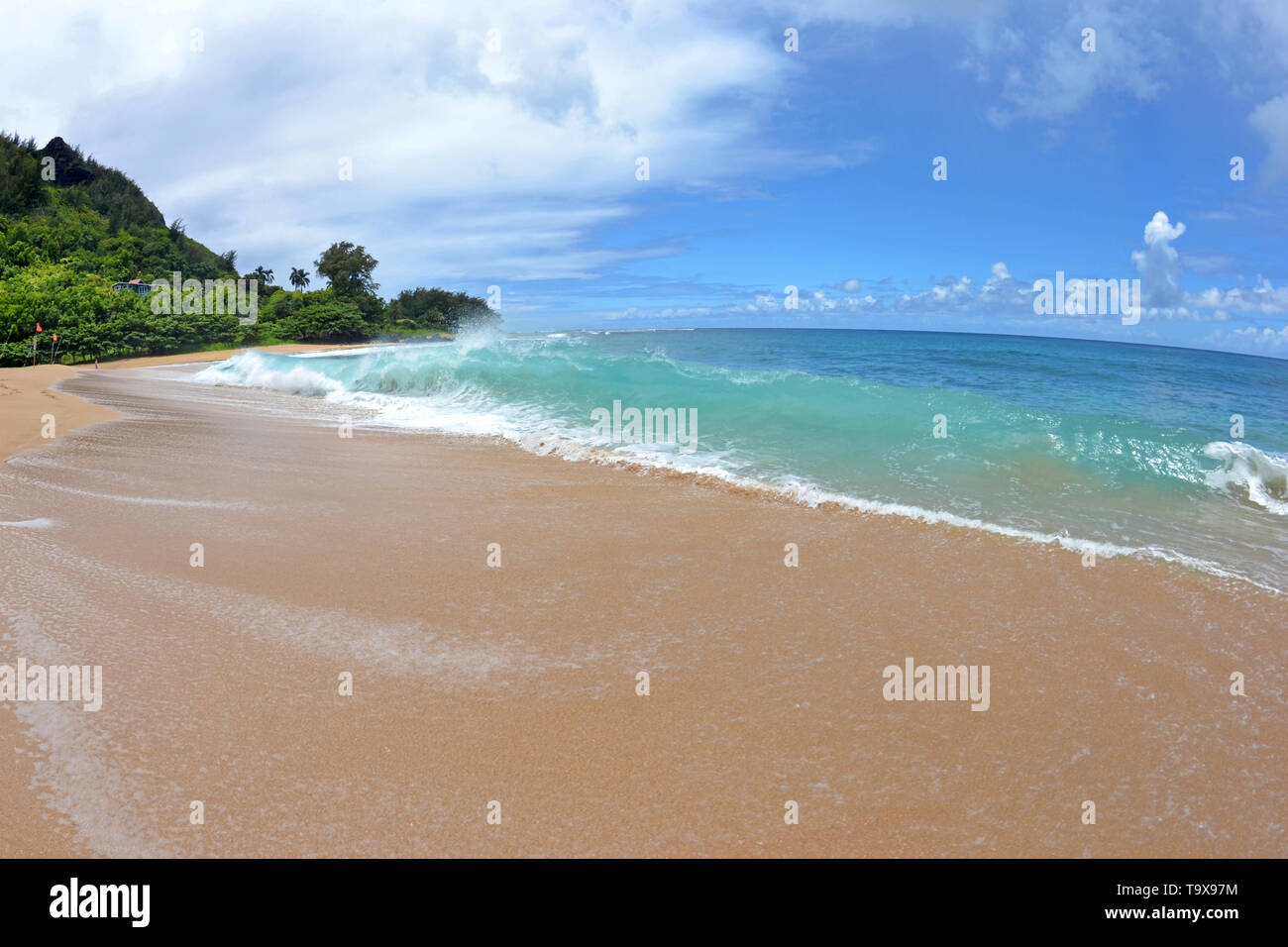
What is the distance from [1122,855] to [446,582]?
4.02 m

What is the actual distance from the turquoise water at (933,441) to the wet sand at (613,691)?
1.20 m

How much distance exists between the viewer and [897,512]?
686 centimetres

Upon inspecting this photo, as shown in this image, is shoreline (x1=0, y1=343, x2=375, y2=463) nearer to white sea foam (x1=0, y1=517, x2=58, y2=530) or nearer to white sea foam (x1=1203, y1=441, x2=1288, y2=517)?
white sea foam (x1=0, y1=517, x2=58, y2=530)

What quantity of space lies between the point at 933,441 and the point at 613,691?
7750 mm

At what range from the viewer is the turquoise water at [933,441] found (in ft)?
22.5

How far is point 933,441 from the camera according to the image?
998 cm

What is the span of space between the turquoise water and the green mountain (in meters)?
25.8

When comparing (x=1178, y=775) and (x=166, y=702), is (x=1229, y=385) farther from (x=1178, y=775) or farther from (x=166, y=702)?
(x=166, y=702)

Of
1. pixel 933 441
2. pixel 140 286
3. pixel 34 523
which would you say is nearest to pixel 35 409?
pixel 34 523

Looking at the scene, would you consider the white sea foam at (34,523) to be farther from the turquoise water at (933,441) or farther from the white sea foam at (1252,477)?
the white sea foam at (1252,477)

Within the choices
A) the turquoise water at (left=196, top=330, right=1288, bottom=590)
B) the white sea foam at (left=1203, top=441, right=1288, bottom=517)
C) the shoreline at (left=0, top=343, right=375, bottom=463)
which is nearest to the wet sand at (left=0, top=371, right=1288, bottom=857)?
the turquoise water at (left=196, top=330, right=1288, bottom=590)

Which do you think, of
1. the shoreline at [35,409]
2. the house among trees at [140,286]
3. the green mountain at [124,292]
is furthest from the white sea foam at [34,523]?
the house among trees at [140,286]

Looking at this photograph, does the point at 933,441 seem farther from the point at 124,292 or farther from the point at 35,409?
the point at 124,292

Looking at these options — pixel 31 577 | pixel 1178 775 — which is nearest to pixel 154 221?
pixel 31 577
